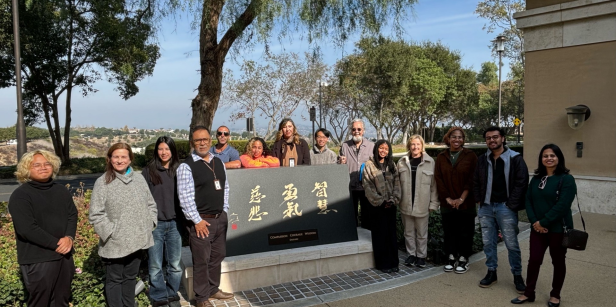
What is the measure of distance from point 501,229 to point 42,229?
4.27 metres

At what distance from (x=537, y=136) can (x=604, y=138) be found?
1239 millimetres

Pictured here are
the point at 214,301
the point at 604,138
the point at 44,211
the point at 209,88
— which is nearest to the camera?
the point at 44,211

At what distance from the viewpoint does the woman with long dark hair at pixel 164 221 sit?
12.6 ft

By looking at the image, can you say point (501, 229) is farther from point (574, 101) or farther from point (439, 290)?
point (574, 101)

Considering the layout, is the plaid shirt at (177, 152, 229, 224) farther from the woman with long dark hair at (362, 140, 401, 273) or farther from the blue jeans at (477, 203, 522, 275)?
the blue jeans at (477, 203, 522, 275)

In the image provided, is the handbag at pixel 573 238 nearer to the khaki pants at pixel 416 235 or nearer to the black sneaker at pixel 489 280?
the black sneaker at pixel 489 280

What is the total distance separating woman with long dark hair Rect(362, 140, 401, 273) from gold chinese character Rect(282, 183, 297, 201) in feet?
2.76

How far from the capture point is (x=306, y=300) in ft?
13.6

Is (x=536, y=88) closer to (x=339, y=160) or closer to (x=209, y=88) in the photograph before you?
(x=339, y=160)

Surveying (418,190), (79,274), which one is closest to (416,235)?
(418,190)

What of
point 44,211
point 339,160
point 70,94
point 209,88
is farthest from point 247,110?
point 44,211

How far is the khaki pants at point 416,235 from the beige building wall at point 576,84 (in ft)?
17.5

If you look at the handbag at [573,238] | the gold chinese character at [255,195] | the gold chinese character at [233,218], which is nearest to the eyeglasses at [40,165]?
the gold chinese character at [233,218]

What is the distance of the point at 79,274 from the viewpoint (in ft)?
12.6
